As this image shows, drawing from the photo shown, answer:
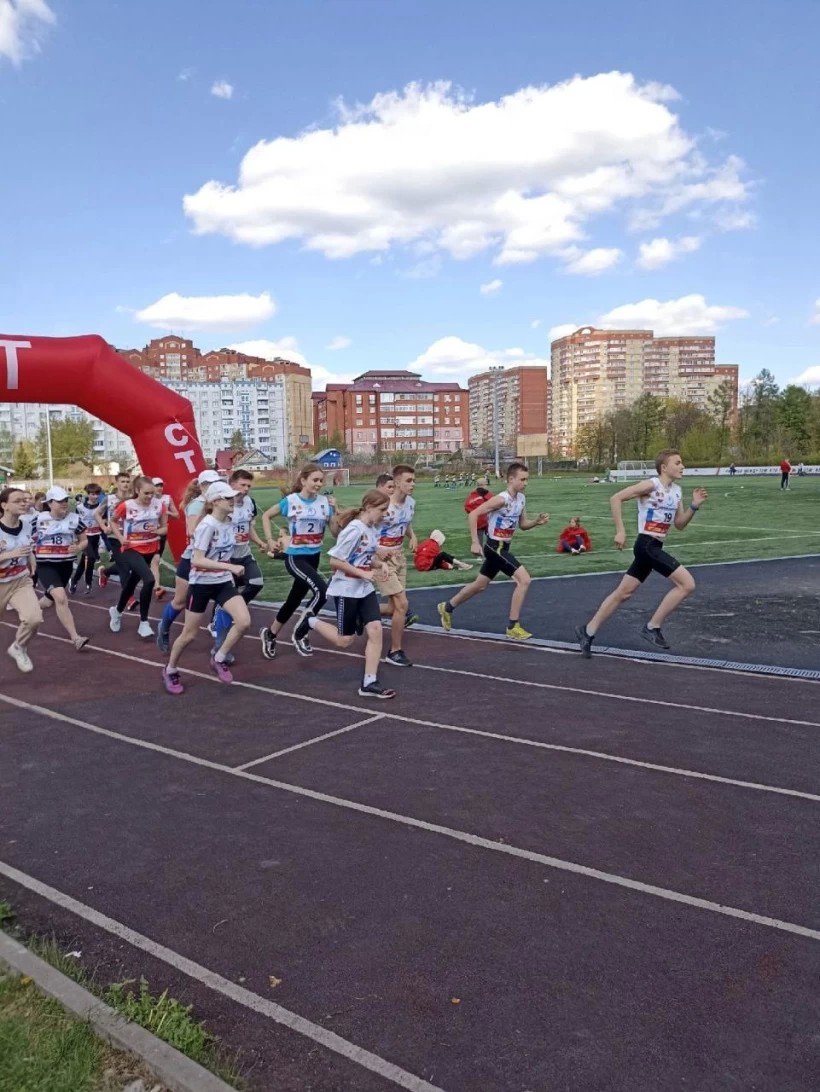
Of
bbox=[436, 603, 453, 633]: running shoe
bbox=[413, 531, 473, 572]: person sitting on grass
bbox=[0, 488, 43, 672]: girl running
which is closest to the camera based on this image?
bbox=[0, 488, 43, 672]: girl running

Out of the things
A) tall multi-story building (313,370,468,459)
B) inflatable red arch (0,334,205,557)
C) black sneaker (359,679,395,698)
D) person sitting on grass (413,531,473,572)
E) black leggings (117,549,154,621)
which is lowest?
black sneaker (359,679,395,698)

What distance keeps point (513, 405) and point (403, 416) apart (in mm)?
35796

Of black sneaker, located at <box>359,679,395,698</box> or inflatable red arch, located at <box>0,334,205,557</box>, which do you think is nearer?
black sneaker, located at <box>359,679,395,698</box>

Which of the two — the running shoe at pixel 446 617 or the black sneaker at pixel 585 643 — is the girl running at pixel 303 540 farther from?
the black sneaker at pixel 585 643

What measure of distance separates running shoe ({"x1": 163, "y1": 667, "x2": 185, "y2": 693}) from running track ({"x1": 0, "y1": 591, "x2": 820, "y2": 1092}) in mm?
208

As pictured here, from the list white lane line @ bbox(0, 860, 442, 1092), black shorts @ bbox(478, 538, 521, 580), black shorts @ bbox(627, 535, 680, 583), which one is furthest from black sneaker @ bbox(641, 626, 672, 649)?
white lane line @ bbox(0, 860, 442, 1092)

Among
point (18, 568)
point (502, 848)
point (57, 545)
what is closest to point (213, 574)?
point (18, 568)

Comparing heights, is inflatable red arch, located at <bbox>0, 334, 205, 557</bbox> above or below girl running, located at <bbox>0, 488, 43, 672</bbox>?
above

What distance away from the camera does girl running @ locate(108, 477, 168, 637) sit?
10.6 meters

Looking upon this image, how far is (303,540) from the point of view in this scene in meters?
9.28

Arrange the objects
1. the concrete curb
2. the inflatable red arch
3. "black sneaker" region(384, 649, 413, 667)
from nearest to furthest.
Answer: the concrete curb → "black sneaker" region(384, 649, 413, 667) → the inflatable red arch

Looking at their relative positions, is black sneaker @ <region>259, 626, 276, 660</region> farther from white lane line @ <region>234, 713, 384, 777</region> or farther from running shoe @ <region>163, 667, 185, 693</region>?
white lane line @ <region>234, 713, 384, 777</region>

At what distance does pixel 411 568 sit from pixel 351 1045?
46.1 feet

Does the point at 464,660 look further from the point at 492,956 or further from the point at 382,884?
the point at 492,956
